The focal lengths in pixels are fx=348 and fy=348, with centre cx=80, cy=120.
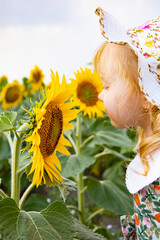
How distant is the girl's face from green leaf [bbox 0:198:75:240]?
258 millimetres

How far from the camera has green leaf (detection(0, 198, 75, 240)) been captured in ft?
2.26

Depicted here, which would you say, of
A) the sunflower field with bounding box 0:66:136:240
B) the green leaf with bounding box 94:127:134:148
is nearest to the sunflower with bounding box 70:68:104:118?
the sunflower field with bounding box 0:66:136:240

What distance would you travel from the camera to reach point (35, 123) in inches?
28.0

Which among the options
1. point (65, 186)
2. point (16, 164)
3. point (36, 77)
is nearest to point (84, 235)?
point (65, 186)

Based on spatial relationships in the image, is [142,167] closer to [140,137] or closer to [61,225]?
[140,137]

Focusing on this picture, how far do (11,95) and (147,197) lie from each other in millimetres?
1617

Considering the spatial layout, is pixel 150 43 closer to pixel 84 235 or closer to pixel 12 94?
pixel 84 235

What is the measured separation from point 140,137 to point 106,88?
0.17 metres

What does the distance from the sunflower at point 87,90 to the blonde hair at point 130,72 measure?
49cm

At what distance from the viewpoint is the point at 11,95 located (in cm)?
230

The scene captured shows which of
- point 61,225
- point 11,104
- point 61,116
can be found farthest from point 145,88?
point 11,104

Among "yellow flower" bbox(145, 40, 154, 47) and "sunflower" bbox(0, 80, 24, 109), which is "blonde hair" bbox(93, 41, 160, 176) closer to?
"yellow flower" bbox(145, 40, 154, 47)

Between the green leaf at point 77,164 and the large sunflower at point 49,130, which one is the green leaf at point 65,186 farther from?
the green leaf at point 77,164

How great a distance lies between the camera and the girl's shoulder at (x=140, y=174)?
0.80 m
